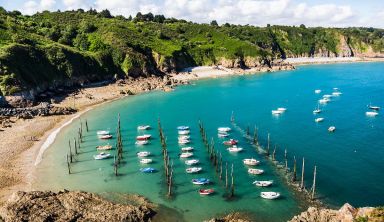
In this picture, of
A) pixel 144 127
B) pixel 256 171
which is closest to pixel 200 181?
pixel 256 171

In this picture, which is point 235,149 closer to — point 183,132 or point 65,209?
point 183,132

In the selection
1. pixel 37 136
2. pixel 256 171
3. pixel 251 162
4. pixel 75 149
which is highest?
pixel 37 136

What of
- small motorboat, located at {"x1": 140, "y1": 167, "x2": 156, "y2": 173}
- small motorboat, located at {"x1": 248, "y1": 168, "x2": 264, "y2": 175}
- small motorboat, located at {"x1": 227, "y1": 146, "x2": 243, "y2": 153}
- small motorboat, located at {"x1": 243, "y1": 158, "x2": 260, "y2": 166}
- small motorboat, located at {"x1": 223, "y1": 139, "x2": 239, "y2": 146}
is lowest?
small motorboat, located at {"x1": 248, "y1": 168, "x2": 264, "y2": 175}

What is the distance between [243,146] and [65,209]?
44.7 metres

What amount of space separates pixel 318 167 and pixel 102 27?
153m

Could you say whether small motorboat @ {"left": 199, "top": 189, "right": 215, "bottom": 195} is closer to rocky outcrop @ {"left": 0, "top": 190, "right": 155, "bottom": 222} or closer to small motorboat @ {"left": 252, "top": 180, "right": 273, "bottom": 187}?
small motorboat @ {"left": 252, "top": 180, "right": 273, "bottom": 187}

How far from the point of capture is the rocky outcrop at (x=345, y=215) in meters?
41.9

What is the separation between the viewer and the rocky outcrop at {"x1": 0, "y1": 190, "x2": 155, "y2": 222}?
172 ft

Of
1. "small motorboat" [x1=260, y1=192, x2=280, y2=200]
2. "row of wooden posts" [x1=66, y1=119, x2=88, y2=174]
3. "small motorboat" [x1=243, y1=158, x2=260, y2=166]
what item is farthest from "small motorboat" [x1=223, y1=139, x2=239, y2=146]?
Result: "row of wooden posts" [x1=66, y1=119, x2=88, y2=174]

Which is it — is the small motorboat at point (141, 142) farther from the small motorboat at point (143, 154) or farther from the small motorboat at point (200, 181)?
the small motorboat at point (200, 181)

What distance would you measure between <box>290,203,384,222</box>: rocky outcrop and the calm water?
5391 mm

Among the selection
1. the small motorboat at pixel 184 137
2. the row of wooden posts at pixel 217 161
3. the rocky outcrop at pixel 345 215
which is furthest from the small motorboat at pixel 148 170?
Answer: the rocky outcrop at pixel 345 215

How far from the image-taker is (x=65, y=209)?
54.8 m

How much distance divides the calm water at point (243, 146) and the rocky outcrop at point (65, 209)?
7101 mm
